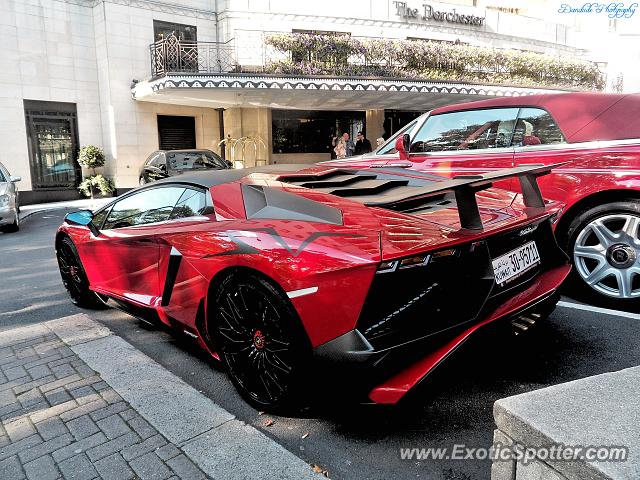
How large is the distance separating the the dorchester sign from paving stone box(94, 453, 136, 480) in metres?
22.5

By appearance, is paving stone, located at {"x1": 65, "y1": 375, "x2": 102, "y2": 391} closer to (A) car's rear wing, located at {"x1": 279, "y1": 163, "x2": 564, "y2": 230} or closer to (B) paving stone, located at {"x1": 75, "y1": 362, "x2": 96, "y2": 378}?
(B) paving stone, located at {"x1": 75, "y1": 362, "x2": 96, "y2": 378}

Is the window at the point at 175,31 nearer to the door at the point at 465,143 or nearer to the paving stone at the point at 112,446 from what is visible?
the door at the point at 465,143

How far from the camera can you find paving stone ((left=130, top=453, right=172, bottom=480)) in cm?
212

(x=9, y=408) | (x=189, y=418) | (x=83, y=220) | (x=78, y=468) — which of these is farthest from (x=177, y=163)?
(x=78, y=468)

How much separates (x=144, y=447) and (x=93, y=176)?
726 inches

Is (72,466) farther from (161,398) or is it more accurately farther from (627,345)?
(627,345)

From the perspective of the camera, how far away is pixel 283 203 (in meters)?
2.60

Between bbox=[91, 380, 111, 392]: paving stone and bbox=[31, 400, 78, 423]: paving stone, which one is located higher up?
bbox=[91, 380, 111, 392]: paving stone

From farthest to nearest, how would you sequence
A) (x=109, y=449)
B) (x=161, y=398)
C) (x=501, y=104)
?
(x=501, y=104)
(x=161, y=398)
(x=109, y=449)

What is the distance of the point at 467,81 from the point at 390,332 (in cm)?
1858

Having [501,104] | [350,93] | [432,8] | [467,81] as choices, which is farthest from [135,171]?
[501,104]

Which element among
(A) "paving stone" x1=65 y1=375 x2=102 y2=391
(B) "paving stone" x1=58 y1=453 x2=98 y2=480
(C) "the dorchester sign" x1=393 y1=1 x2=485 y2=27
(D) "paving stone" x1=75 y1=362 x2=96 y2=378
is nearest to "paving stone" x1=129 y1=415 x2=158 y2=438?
(B) "paving stone" x1=58 y1=453 x2=98 y2=480

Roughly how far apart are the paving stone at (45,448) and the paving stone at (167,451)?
51 centimetres

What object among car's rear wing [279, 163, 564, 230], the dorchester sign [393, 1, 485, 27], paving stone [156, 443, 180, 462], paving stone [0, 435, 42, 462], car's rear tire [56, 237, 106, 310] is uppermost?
the dorchester sign [393, 1, 485, 27]
